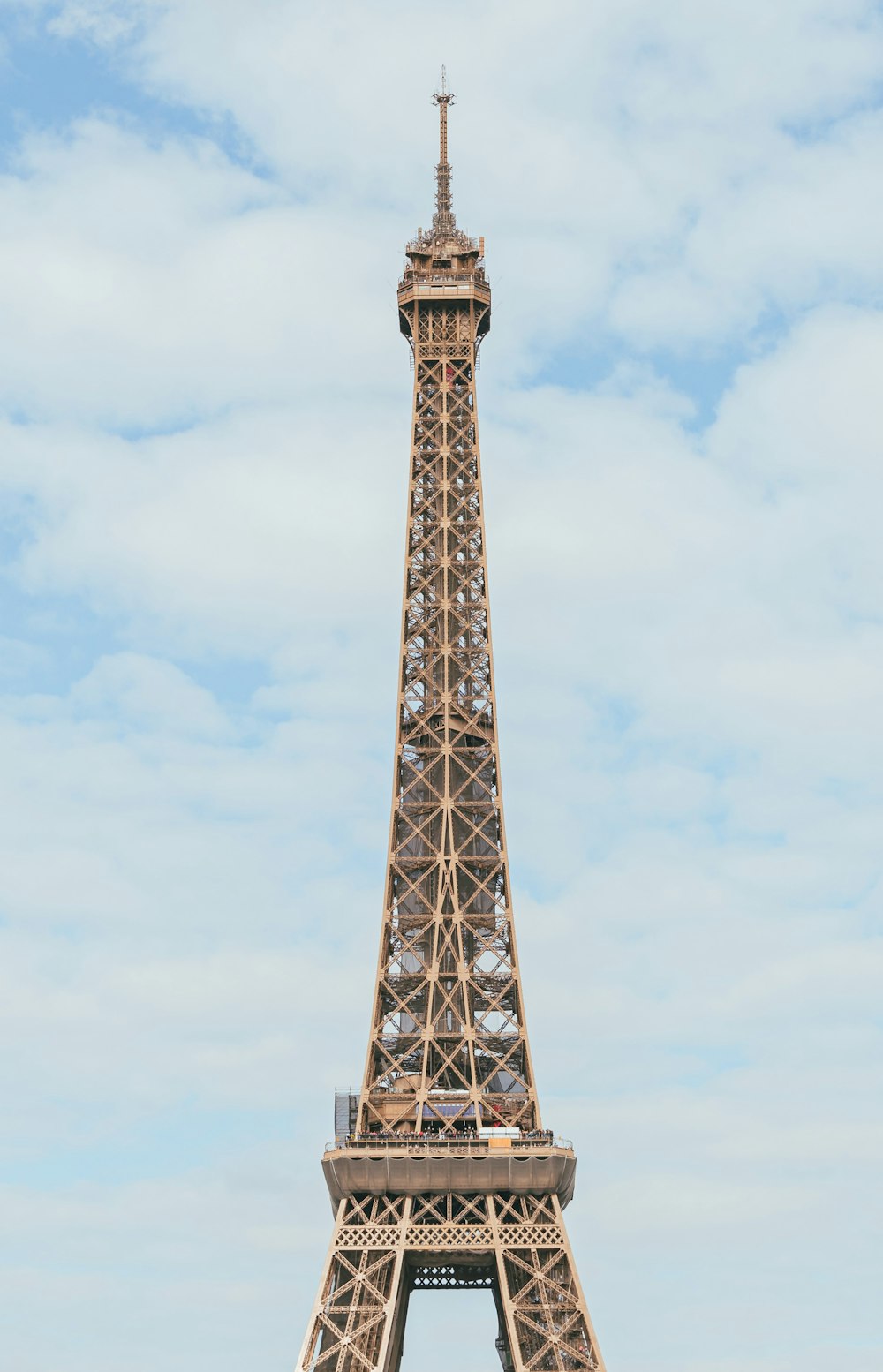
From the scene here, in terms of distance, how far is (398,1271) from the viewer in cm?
10625

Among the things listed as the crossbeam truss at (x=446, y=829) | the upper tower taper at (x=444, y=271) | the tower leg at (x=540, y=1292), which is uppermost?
the upper tower taper at (x=444, y=271)

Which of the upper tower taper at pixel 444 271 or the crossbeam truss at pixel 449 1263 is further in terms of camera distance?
the upper tower taper at pixel 444 271

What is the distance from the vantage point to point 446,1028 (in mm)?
115125

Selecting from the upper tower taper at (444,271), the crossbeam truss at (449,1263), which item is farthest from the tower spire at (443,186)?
the crossbeam truss at (449,1263)

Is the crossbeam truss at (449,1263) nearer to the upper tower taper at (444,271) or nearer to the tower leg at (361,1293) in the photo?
the tower leg at (361,1293)

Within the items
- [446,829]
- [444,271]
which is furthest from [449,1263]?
[444,271]

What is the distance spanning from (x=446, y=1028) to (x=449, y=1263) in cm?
1192

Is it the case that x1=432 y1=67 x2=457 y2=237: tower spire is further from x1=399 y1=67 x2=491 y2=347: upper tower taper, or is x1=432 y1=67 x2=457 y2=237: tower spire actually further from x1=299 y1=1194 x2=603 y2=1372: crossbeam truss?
x1=299 y1=1194 x2=603 y2=1372: crossbeam truss

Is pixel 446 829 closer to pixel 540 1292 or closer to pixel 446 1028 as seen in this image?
pixel 446 1028

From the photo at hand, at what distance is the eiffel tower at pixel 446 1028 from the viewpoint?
350ft

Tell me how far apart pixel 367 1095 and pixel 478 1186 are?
783 cm

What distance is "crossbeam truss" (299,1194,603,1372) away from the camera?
105 m

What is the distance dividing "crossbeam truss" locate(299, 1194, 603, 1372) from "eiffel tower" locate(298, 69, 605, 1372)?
0.10 metres

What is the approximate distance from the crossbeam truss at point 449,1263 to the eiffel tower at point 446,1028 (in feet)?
0.34
